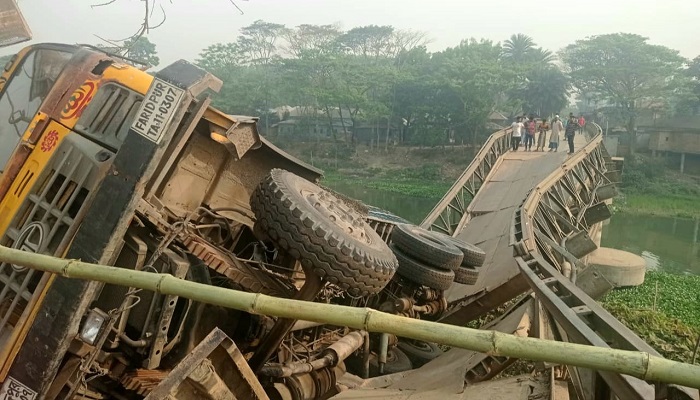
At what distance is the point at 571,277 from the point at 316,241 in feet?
8.26

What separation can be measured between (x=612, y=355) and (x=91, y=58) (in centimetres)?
395

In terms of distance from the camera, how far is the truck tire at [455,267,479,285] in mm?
6164

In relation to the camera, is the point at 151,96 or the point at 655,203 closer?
the point at 151,96

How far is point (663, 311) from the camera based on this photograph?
537 inches

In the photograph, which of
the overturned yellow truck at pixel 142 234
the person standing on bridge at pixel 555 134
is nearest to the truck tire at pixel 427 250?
the overturned yellow truck at pixel 142 234

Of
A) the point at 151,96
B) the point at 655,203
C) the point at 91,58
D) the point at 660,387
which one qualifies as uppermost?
the point at 91,58

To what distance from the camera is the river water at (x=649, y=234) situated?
883 inches

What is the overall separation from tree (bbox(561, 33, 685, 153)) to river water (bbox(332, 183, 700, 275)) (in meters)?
11.8

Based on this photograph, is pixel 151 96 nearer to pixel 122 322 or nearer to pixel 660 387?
pixel 122 322

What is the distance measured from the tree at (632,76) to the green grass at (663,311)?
2548 centimetres

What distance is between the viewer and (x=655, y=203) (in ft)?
103

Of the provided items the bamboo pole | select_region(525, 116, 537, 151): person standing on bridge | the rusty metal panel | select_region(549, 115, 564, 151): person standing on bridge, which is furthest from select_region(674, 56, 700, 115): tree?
the bamboo pole

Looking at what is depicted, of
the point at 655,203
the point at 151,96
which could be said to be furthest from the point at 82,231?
the point at 655,203

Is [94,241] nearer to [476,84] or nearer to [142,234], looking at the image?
[142,234]
